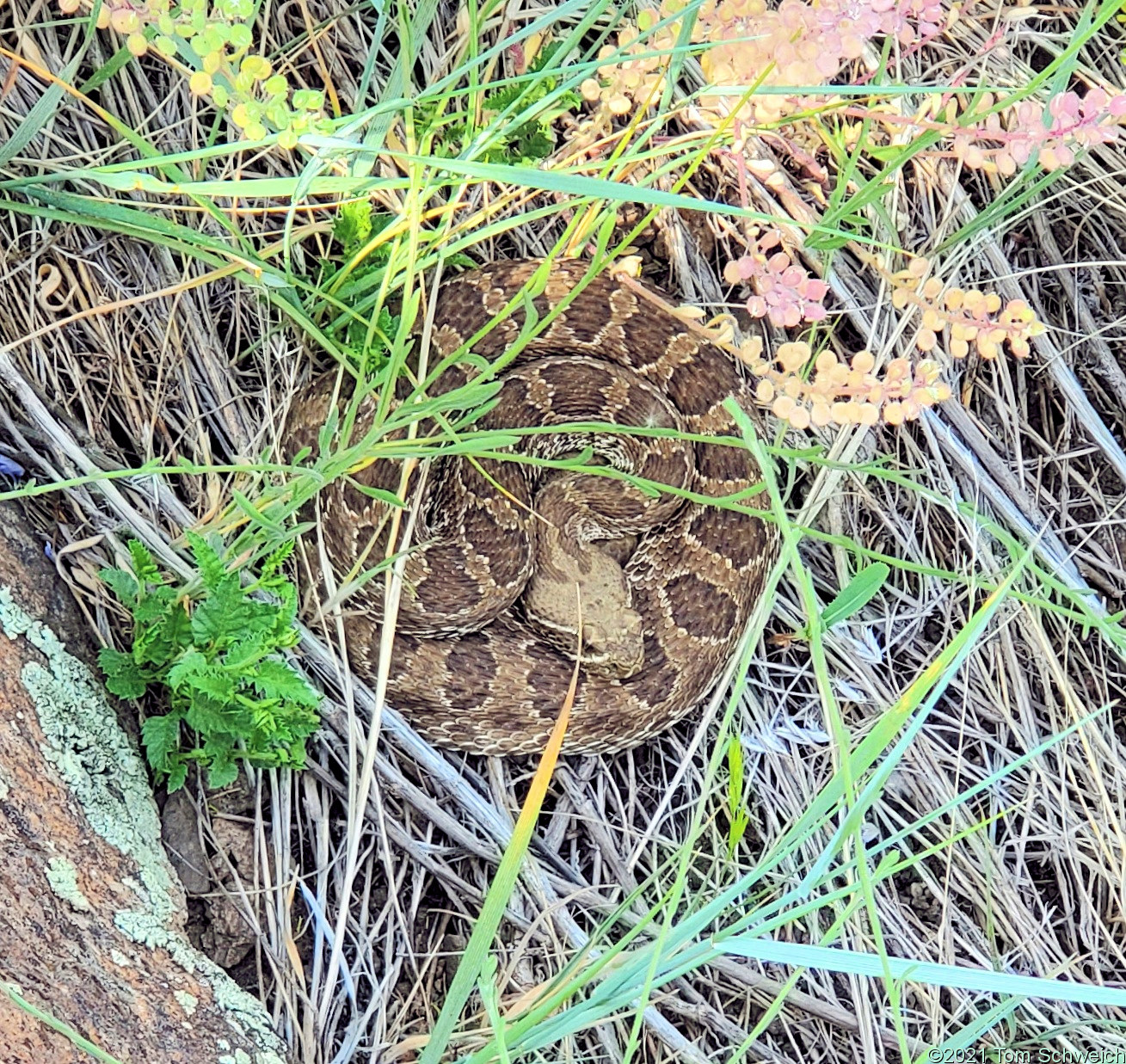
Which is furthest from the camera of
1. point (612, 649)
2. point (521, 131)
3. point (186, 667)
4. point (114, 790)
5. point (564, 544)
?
point (564, 544)

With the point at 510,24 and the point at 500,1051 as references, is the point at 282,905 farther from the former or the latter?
the point at 510,24

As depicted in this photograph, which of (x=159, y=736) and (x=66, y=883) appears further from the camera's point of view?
(x=159, y=736)

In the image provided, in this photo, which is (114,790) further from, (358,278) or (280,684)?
(358,278)

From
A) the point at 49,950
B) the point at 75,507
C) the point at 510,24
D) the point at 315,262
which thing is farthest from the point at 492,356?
the point at 49,950

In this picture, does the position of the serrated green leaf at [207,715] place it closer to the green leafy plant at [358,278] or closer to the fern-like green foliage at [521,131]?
the green leafy plant at [358,278]

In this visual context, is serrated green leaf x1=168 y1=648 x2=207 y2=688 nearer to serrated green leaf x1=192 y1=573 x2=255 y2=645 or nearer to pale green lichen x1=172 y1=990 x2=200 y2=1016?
serrated green leaf x1=192 y1=573 x2=255 y2=645

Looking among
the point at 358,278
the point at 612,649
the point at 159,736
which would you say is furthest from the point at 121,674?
the point at 612,649

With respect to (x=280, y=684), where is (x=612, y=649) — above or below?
below

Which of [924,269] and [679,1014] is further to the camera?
[679,1014]
